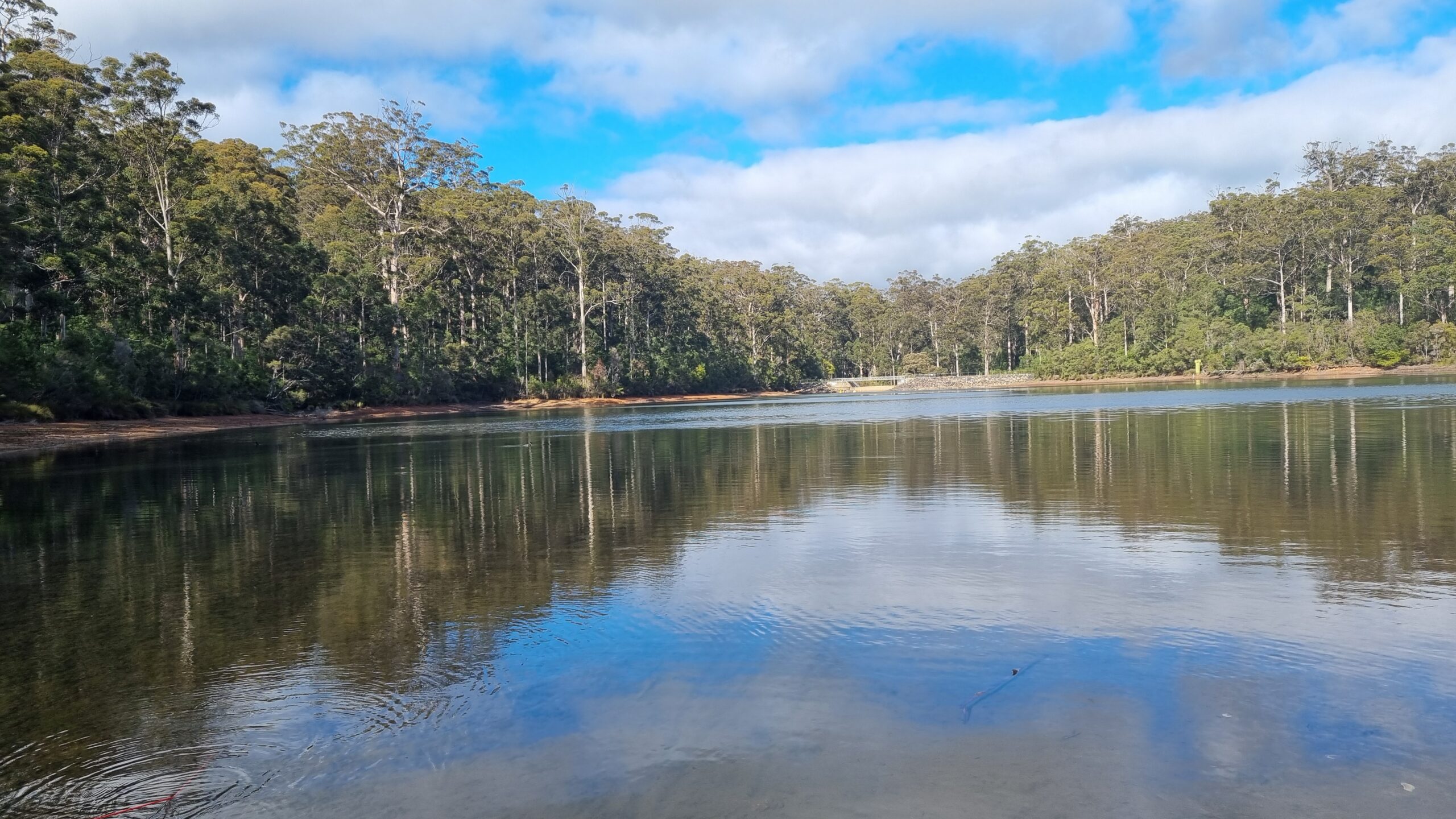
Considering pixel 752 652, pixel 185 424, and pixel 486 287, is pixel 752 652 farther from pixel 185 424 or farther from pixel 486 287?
pixel 486 287

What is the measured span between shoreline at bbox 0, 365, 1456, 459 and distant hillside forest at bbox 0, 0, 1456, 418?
1025mm

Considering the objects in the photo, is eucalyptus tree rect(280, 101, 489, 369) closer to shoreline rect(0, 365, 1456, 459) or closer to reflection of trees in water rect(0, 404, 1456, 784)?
shoreline rect(0, 365, 1456, 459)

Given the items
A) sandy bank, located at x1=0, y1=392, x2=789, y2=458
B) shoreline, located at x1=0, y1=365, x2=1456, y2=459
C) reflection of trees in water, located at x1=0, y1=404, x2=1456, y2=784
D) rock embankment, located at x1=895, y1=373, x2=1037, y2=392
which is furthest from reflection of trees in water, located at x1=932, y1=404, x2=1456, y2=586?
rock embankment, located at x1=895, y1=373, x2=1037, y2=392

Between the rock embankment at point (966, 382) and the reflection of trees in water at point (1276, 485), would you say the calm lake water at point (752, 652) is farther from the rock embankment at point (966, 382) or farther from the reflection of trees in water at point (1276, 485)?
the rock embankment at point (966, 382)

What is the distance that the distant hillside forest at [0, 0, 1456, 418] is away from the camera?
3688 centimetres

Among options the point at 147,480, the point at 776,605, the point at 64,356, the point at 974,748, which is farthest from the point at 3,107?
the point at 974,748

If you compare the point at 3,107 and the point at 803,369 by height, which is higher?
the point at 3,107

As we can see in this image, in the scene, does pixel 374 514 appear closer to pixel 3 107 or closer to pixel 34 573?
pixel 34 573

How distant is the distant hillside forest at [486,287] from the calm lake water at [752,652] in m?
26.5

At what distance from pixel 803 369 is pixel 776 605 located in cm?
10102

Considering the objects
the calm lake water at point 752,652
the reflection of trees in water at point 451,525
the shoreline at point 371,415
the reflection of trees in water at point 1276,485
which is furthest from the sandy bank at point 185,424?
the reflection of trees in water at point 1276,485

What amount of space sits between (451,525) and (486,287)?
5985 centimetres

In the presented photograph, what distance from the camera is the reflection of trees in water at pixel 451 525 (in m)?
6.73

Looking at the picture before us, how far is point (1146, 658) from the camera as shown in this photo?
607 centimetres
